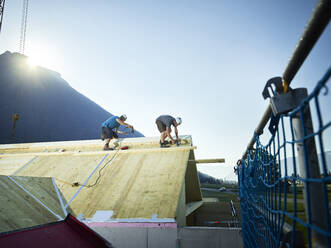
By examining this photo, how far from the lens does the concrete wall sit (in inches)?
113

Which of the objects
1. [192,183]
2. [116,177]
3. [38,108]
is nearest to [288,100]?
[116,177]

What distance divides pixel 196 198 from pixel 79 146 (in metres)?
5.12

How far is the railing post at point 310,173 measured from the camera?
64cm

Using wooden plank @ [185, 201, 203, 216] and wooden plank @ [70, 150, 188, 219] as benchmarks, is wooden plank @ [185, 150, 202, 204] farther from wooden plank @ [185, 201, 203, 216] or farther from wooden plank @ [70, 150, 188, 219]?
wooden plank @ [70, 150, 188, 219]

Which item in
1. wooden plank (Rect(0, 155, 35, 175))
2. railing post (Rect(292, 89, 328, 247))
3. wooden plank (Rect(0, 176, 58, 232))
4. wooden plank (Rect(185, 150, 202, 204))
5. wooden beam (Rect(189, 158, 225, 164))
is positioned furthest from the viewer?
wooden plank (Rect(185, 150, 202, 204))

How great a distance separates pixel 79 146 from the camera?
6762 millimetres

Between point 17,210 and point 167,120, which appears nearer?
point 17,210

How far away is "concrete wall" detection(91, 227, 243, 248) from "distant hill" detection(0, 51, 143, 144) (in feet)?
160

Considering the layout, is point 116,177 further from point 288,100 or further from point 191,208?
point 288,100

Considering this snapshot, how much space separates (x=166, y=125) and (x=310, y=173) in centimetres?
537

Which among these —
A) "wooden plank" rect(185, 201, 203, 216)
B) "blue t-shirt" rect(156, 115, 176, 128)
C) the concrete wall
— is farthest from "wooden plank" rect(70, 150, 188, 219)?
"wooden plank" rect(185, 201, 203, 216)

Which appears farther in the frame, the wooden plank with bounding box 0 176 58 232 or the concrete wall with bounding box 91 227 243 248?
the concrete wall with bounding box 91 227 243 248

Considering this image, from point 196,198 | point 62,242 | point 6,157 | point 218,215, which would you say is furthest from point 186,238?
point 6,157

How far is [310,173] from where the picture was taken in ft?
2.36
